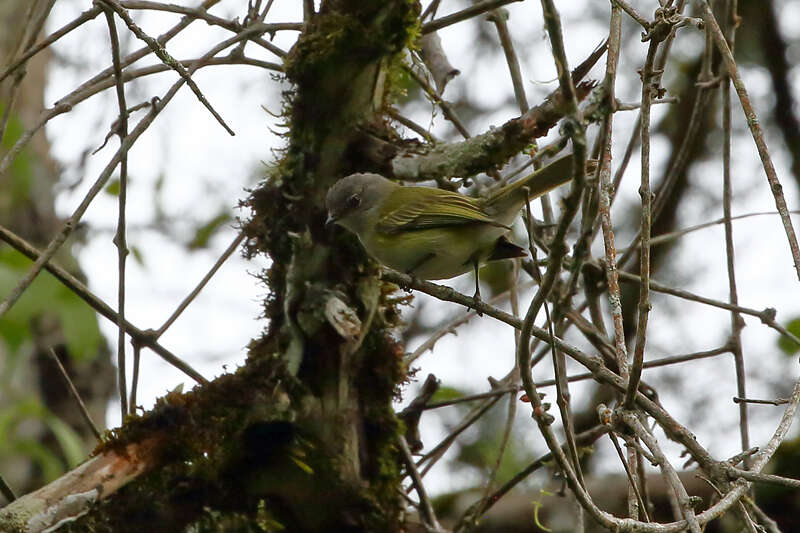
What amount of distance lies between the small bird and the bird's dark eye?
11.4 inches

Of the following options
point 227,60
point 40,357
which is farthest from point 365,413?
point 40,357

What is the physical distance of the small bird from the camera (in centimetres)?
400

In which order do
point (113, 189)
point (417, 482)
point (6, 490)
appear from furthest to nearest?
point (113, 189)
point (417, 482)
point (6, 490)

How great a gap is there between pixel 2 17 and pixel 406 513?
6.41 metres

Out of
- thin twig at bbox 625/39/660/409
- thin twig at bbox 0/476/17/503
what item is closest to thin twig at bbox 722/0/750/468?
thin twig at bbox 625/39/660/409

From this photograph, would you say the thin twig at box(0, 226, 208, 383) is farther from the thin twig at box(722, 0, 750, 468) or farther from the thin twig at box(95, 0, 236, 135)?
the thin twig at box(722, 0, 750, 468)

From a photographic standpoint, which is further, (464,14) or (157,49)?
(464,14)

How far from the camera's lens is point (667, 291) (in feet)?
11.6

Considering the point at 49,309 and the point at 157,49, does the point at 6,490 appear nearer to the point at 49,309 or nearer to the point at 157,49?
the point at 49,309

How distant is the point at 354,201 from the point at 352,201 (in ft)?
0.07

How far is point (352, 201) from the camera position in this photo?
11.5ft

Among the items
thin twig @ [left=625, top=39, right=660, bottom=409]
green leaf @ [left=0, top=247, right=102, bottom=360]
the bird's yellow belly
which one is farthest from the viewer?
green leaf @ [left=0, top=247, right=102, bottom=360]

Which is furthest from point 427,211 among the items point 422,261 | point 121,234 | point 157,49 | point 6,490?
point 6,490

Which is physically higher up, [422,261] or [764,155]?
[422,261]
